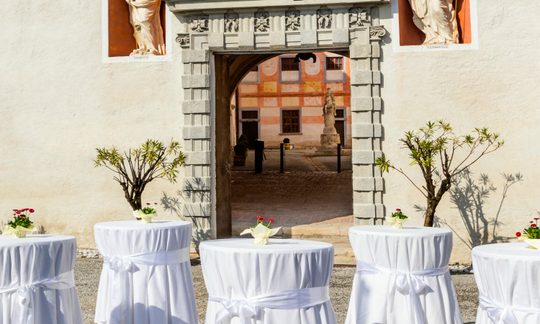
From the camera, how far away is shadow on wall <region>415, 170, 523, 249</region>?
9.05 metres

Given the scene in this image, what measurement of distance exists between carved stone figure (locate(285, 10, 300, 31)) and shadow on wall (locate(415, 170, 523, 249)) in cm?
347

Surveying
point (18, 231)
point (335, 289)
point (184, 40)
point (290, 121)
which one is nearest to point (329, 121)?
point (290, 121)

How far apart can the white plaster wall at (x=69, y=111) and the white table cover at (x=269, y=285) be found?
6.02 m

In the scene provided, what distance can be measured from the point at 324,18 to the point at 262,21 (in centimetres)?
99

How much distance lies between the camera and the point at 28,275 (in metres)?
4.30

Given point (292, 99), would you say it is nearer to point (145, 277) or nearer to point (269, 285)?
point (145, 277)

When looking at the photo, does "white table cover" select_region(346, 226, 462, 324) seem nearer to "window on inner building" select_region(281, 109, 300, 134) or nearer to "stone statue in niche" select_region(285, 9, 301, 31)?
"stone statue in niche" select_region(285, 9, 301, 31)

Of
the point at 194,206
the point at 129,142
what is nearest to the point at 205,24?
the point at 129,142

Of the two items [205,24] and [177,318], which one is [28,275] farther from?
[205,24]

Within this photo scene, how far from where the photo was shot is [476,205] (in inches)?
358

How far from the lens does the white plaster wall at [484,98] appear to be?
8984 millimetres

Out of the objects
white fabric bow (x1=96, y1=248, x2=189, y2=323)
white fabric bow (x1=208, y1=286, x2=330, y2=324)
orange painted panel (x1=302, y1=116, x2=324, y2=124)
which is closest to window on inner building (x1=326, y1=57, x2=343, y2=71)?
orange painted panel (x1=302, y1=116, x2=324, y2=124)

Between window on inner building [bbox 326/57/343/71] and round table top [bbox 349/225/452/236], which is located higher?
window on inner building [bbox 326/57/343/71]

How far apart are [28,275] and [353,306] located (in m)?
2.74
